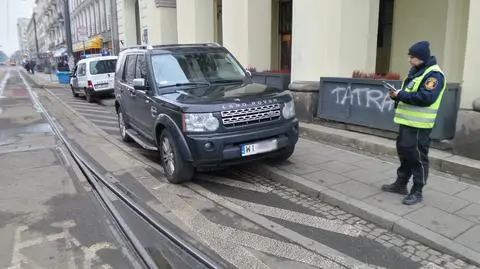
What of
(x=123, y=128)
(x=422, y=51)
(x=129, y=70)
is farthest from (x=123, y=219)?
(x=123, y=128)

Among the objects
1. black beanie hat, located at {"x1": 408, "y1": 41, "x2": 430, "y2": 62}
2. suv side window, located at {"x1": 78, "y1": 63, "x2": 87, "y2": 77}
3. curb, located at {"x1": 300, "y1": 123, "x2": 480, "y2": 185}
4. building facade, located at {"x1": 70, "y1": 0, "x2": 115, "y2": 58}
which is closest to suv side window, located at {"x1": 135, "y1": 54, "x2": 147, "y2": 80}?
curb, located at {"x1": 300, "y1": 123, "x2": 480, "y2": 185}

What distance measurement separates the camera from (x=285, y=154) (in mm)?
6332

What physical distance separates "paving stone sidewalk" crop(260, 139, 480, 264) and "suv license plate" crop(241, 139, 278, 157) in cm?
51

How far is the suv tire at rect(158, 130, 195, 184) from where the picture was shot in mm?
5605

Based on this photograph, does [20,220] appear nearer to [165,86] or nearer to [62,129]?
[165,86]

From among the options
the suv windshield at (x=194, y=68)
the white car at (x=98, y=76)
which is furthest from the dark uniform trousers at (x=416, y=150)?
the white car at (x=98, y=76)

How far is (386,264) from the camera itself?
11.8ft

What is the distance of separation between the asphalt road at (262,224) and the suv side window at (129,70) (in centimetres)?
167

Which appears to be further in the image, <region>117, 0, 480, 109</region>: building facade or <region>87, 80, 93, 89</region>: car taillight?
<region>87, 80, 93, 89</region>: car taillight

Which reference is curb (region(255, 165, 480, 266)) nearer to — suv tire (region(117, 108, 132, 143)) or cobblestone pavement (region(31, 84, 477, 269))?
cobblestone pavement (region(31, 84, 477, 269))

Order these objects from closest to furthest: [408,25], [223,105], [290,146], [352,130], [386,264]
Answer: [386,264] < [223,105] < [290,146] < [352,130] < [408,25]

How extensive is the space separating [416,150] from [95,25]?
128 ft

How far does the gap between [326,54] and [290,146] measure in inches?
127

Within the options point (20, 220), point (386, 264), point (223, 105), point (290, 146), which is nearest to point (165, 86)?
point (223, 105)
